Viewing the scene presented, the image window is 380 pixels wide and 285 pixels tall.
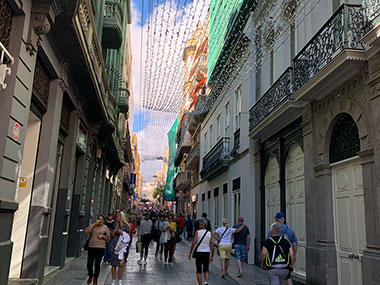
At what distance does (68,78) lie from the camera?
10.3 meters

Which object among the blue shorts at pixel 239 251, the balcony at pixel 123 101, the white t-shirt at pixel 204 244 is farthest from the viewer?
the balcony at pixel 123 101

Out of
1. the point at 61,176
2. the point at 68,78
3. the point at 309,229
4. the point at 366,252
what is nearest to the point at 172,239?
the point at 61,176

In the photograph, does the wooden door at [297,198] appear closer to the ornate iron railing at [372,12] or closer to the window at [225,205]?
the ornate iron railing at [372,12]

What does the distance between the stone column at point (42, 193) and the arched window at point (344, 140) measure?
6.79 metres

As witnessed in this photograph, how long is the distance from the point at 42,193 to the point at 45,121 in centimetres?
172

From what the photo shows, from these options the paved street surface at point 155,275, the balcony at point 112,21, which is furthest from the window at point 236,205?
the balcony at point 112,21

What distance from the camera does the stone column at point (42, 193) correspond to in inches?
314

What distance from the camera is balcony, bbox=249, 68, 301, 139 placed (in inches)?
419

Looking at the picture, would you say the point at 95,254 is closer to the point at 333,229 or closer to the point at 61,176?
A: the point at 61,176

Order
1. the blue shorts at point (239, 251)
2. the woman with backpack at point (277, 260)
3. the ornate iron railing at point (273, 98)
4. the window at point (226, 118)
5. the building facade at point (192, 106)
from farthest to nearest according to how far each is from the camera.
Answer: the building facade at point (192, 106) → the window at point (226, 118) → the blue shorts at point (239, 251) → the ornate iron railing at point (273, 98) → the woman with backpack at point (277, 260)

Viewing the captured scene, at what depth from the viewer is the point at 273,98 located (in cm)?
1214

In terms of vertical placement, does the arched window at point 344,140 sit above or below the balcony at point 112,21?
below

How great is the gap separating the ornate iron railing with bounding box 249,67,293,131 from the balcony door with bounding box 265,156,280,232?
1.63m

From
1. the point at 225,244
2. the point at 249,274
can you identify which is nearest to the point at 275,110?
the point at 225,244
